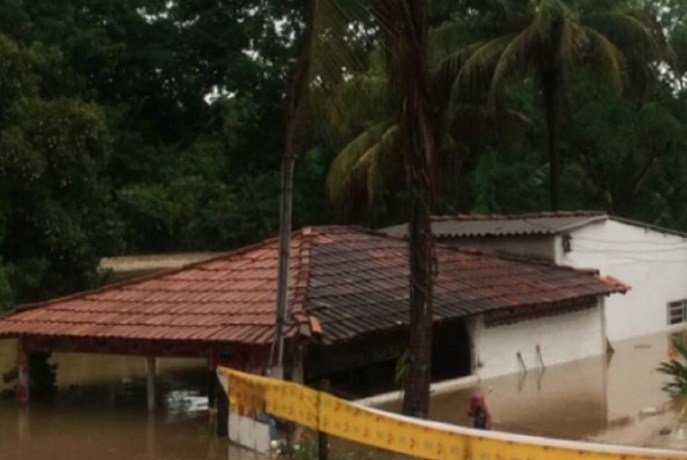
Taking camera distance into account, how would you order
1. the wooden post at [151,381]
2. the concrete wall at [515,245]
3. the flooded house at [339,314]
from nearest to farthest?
1. the flooded house at [339,314]
2. the wooden post at [151,381]
3. the concrete wall at [515,245]

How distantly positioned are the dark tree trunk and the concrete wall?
49.9 ft

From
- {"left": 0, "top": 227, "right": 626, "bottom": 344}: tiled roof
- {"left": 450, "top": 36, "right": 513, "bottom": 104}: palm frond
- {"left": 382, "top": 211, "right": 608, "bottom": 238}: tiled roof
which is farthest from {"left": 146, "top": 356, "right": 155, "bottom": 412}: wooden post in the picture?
{"left": 450, "top": 36, "right": 513, "bottom": 104}: palm frond

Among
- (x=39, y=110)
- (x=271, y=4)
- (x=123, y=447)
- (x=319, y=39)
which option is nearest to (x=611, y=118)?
(x=271, y=4)

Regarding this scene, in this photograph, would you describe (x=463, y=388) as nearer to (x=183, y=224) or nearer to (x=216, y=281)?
(x=216, y=281)

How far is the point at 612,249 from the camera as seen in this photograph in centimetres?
3312

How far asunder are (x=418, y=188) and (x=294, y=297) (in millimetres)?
5632

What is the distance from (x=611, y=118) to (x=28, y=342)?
25830 mm

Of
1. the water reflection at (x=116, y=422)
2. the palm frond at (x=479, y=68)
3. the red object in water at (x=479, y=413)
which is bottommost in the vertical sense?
the water reflection at (x=116, y=422)

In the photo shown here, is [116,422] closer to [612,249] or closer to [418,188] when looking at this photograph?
[418,188]

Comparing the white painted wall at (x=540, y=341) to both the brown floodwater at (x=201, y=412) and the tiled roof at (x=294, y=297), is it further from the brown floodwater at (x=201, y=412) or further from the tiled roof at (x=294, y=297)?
the tiled roof at (x=294, y=297)

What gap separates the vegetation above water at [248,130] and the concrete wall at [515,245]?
267 centimetres

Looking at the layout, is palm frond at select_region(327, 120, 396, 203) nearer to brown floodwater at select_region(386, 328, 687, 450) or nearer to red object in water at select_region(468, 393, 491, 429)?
brown floodwater at select_region(386, 328, 687, 450)

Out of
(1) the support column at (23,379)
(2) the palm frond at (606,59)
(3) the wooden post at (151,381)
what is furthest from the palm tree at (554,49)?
(1) the support column at (23,379)

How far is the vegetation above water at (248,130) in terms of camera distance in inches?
1293
